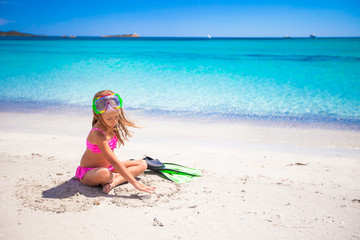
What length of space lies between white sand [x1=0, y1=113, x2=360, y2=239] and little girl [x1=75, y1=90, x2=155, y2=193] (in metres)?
0.12

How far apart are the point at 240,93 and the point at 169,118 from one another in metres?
4.13

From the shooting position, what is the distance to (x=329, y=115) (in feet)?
24.4

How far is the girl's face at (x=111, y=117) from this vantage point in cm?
302

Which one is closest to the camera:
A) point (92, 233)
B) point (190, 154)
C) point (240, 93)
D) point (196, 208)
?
point (92, 233)

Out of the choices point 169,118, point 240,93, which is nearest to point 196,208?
point 169,118

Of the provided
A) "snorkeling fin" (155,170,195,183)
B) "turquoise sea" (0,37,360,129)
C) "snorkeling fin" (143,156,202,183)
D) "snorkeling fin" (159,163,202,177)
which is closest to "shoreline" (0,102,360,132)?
"turquoise sea" (0,37,360,129)

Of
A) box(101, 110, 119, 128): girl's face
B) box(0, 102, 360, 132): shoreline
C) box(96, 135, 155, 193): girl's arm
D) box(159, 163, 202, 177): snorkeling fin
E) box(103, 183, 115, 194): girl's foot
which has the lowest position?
box(103, 183, 115, 194): girl's foot

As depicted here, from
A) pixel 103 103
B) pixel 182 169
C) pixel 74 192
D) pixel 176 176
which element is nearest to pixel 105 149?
pixel 103 103

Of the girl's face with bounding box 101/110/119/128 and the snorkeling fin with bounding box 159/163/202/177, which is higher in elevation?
the girl's face with bounding box 101/110/119/128

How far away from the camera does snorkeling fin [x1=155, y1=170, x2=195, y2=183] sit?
11.3 ft

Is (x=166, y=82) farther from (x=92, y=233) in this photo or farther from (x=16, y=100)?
(x=92, y=233)

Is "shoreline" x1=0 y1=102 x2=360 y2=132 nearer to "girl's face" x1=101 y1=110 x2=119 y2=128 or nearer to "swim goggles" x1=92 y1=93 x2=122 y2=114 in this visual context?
"girl's face" x1=101 y1=110 x2=119 y2=128

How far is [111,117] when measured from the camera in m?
3.06

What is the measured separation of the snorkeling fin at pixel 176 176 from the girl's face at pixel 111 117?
3.02ft
